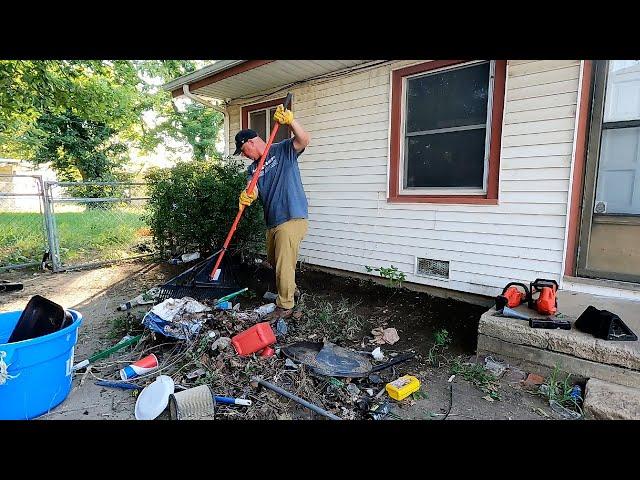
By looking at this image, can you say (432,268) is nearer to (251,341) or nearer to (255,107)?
(251,341)

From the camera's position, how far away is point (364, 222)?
4.97 meters

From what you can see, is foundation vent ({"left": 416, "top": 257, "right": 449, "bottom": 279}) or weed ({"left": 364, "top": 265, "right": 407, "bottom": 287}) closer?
foundation vent ({"left": 416, "top": 257, "right": 449, "bottom": 279})

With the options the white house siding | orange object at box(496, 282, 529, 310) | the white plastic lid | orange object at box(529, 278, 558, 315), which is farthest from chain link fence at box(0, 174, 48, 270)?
orange object at box(529, 278, 558, 315)

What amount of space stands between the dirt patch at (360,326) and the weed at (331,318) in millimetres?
72

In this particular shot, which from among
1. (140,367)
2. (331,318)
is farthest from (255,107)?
(140,367)

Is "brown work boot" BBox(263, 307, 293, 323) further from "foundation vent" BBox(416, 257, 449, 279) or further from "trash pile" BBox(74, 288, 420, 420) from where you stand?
"foundation vent" BBox(416, 257, 449, 279)

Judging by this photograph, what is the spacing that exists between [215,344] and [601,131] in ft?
12.5

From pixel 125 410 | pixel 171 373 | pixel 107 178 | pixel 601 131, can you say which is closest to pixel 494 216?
pixel 601 131

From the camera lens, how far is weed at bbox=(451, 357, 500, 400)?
261 cm

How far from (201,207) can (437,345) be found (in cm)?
393

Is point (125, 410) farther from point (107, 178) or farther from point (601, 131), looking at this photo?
point (107, 178)

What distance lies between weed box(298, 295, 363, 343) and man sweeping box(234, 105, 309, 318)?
0.94ft

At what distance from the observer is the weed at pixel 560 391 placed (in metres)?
2.40

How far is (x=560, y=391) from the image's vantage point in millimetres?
2510
